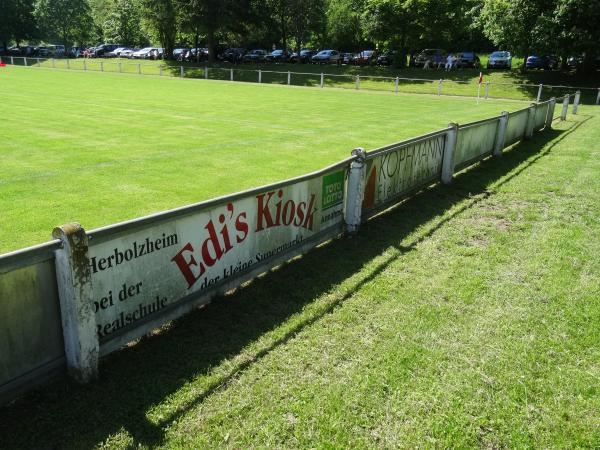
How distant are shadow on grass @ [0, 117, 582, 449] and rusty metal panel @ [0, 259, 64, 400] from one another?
173mm

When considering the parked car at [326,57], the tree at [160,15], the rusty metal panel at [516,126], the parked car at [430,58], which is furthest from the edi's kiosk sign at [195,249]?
the parked car at [326,57]

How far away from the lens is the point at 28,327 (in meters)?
3.51

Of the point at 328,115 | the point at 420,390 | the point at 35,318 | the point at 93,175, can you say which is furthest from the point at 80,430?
the point at 328,115

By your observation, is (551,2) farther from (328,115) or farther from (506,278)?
(506,278)

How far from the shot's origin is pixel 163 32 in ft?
186

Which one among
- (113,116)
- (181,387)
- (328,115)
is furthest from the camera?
(328,115)

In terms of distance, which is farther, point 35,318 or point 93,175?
point 93,175

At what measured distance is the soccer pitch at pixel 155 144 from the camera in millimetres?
8094

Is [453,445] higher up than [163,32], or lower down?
lower down

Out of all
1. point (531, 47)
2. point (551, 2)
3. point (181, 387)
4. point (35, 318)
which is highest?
point (551, 2)

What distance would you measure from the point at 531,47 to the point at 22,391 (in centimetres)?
3801

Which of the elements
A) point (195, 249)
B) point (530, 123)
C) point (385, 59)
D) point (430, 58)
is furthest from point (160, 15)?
point (195, 249)

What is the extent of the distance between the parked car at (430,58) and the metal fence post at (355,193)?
148ft

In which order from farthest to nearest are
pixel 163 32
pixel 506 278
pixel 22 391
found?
pixel 163 32, pixel 506 278, pixel 22 391
